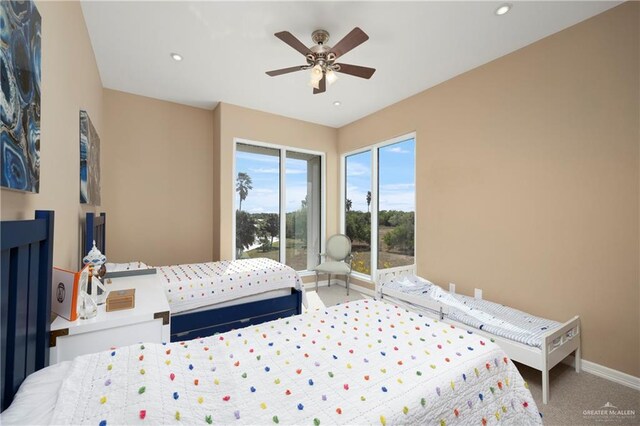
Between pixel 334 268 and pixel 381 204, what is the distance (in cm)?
122

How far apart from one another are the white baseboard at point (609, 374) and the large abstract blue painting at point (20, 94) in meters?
3.63

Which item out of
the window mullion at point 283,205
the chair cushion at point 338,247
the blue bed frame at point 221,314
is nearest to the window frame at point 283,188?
the window mullion at point 283,205

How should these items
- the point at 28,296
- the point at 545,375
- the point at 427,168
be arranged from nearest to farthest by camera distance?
the point at 28,296 → the point at 545,375 → the point at 427,168

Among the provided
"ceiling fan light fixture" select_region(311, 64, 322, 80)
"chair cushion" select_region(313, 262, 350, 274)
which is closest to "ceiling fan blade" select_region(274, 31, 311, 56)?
"ceiling fan light fixture" select_region(311, 64, 322, 80)

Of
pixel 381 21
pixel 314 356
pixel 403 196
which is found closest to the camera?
pixel 314 356

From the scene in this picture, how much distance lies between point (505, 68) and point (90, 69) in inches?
152

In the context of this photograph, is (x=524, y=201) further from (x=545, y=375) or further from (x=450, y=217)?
(x=545, y=375)

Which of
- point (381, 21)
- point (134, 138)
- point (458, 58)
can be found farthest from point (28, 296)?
point (458, 58)

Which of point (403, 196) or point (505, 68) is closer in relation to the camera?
point (505, 68)

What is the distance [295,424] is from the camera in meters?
0.83

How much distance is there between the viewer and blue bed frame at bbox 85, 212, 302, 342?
231 centimetres

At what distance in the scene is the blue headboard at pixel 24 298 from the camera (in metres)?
0.80

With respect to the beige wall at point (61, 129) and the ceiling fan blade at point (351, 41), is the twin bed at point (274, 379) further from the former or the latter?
the ceiling fan blade at point (351, 41)

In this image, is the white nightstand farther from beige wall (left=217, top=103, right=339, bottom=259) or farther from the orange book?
beige wall (left=217, top=103, right=339, bottom=259)
